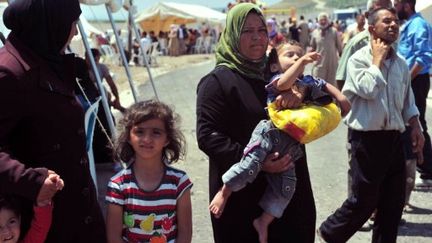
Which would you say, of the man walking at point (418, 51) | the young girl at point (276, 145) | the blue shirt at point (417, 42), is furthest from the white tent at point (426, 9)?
the young girl at point (276, 145)

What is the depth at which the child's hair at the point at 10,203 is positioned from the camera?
2.27 metres

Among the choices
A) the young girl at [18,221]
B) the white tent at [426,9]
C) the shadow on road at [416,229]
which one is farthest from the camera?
the white tent at [426,9]

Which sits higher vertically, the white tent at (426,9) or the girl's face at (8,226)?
the girl's face at (8,226)

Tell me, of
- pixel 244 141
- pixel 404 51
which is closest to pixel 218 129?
pixel 244 141

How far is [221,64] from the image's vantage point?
2.92 meters

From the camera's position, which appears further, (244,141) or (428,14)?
(428,14)

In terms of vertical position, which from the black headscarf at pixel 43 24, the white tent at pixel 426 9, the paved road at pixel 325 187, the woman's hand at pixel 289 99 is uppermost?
the black headscarf at pixel 43 24

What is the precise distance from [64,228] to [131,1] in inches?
325

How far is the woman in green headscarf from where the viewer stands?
9.26ft

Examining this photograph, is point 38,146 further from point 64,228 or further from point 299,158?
point 299,158

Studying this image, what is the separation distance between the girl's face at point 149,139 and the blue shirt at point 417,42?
3701 mm

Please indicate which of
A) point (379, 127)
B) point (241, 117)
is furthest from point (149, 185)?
point (379, 127)

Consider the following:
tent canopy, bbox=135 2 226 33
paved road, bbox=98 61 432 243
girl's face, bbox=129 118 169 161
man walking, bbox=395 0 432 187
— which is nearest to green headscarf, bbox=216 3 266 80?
girl's face, bbox=129 118 169 161

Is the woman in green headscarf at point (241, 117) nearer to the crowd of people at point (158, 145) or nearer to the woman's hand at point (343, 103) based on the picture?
the crowd of people at point (158, 145)
